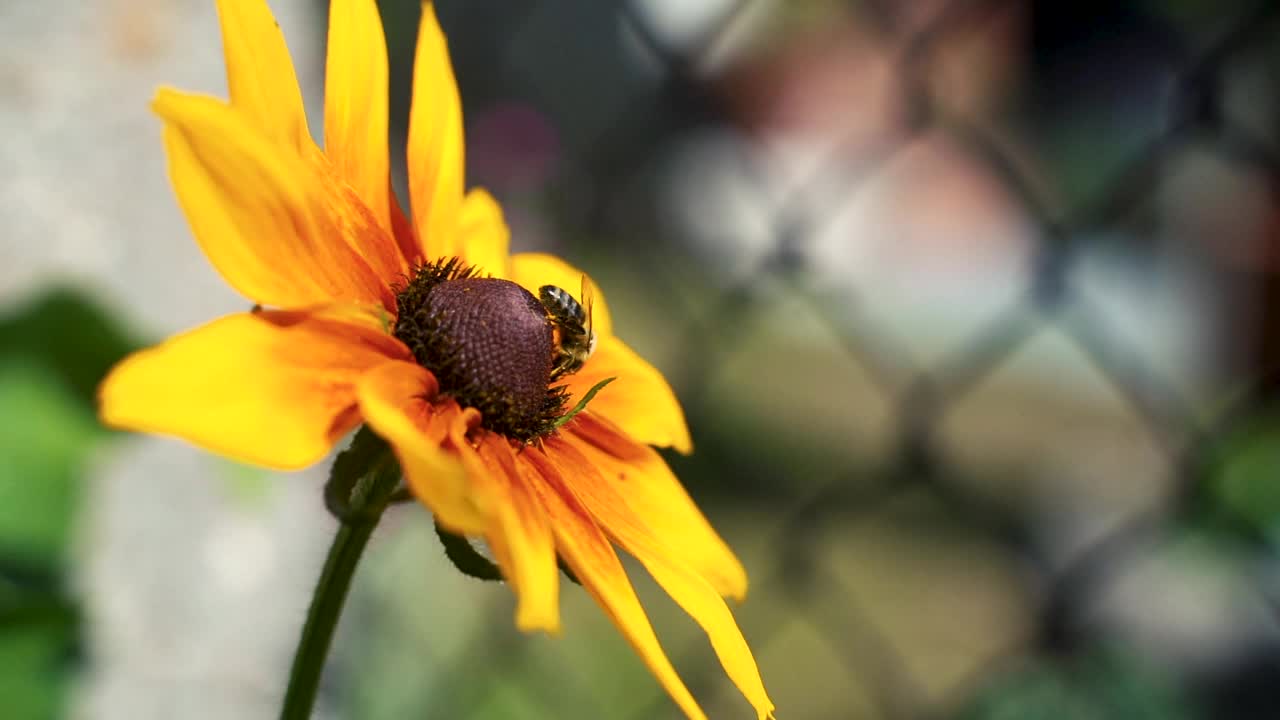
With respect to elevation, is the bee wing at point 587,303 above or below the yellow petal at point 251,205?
below

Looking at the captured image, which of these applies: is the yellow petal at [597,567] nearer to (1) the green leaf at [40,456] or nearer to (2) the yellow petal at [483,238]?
(2) the yellow petal at [483,238]

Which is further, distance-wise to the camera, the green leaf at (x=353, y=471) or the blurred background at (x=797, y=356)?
the blurred background at (x=797, y=356)

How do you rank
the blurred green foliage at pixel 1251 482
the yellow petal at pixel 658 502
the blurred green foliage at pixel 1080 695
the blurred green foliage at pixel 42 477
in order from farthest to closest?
the blurred green foliage at pixel 1251 482 → the blurred green foliage at pixel 1080 695 → the blurred green foliage at pixel 42 477 → the yellow petal at pixel 658 502

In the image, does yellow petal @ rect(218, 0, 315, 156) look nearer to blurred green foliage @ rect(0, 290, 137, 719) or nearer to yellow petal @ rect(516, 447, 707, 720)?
yellow petal @ rect(516, 447, 707, 720)

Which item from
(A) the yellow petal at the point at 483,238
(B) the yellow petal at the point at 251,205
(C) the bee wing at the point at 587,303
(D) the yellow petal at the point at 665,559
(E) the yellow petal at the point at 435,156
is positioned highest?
(B) the yellow petal at the point at 251,205

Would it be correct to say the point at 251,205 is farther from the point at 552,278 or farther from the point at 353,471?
the point at 552,278

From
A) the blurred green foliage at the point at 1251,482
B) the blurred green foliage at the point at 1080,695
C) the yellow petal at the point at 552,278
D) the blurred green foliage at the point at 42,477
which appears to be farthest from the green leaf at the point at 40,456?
the blurred green foliage at the point at 1251,482

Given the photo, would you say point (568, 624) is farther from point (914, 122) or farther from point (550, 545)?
point (550, 545)
